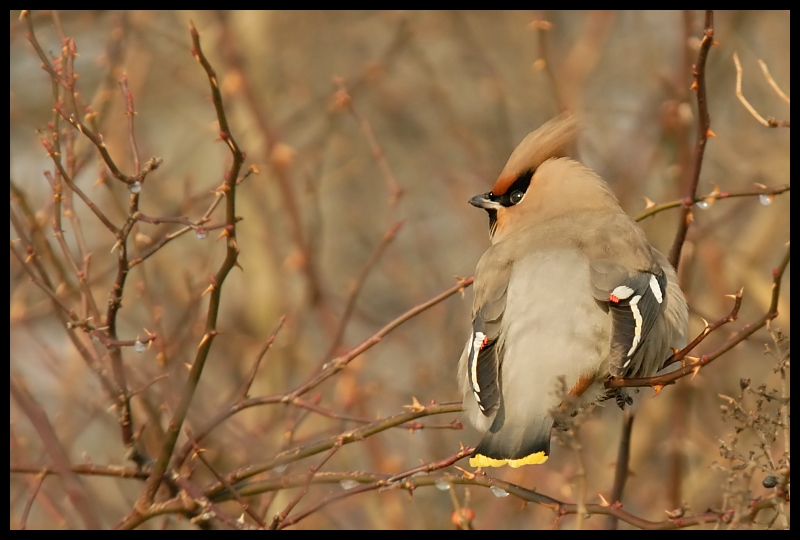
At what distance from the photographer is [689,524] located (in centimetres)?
240

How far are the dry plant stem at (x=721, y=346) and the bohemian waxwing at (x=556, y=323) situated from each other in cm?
10

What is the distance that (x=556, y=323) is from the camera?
10.5 ft

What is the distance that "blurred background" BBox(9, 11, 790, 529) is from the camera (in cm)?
455

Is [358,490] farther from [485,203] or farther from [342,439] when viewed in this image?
[485,203]

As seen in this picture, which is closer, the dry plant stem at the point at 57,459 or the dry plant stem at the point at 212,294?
the dry plant stem at the point at 57,459

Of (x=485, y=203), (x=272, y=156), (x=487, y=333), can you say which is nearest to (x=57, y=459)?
(x=487, y=333)

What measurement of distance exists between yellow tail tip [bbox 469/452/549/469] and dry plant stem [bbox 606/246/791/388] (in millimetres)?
326

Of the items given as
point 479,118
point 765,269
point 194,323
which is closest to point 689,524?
point 194,323

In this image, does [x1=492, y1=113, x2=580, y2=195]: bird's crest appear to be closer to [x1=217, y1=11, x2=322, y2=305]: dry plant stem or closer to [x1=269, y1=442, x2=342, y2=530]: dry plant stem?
[x1=269, y1=442, x2=342, y2=530]: dry plant stem

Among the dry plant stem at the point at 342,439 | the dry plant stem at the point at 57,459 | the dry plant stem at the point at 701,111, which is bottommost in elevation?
the dry plant stem at the point at 342,439

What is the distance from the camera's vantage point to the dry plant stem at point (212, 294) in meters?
2.58

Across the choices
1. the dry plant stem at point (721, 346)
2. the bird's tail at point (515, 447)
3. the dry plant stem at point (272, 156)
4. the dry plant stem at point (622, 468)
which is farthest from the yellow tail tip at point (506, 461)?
the dry plant stem at point (272, 156)

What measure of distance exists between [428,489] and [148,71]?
3173mm

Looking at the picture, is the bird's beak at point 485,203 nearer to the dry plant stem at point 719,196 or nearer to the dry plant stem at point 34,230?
the dry plant stem at point 719,196
